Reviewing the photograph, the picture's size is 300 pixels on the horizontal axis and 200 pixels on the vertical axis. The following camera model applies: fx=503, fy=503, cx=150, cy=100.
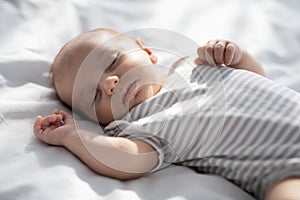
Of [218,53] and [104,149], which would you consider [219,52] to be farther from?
[104,149]

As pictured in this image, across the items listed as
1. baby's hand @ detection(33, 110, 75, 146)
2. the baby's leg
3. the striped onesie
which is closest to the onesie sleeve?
the striped onesie

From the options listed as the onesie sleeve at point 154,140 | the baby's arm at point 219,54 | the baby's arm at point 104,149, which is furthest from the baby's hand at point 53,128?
the baby's arm at point 219,54

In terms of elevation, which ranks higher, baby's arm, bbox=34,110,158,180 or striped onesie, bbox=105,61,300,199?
striped onesie, bbox=105,61,300,199

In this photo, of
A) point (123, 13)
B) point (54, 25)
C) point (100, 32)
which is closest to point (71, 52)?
point (100, 32)

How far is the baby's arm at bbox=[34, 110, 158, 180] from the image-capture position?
0.91 m

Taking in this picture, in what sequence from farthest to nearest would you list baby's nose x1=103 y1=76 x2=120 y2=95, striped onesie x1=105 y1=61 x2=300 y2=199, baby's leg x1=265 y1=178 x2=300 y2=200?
baby's nose x1=103 y1=76 x2=120 y2=95 → striped onesie x1=105 y1=61 x2=300 y2=199 → baby's leg x1=265 y1=178 x2=300 y2=200

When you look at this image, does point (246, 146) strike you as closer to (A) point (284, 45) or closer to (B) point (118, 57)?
(B) point (118, 57)

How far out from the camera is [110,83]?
100 cm

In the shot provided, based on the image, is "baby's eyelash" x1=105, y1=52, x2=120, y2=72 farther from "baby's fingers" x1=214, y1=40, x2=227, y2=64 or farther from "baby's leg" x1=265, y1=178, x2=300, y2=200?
"baby's leg" x1=265, y1=178, x2=300, y2=200

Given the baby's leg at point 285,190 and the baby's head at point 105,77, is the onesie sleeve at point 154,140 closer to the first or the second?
the baby's head at point 105,77

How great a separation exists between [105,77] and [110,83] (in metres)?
0.04

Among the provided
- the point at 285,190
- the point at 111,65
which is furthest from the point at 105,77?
the point at 285,190

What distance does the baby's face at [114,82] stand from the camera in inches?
40.5

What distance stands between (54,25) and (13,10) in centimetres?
11
